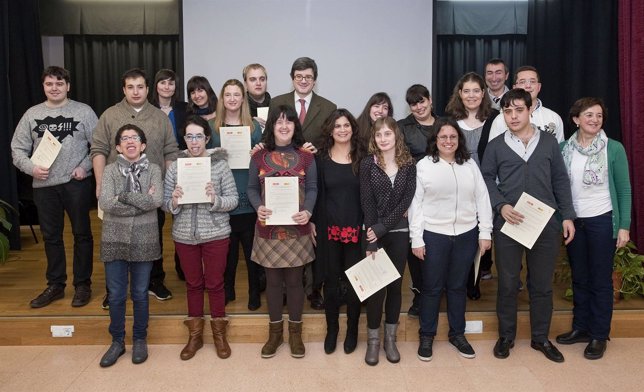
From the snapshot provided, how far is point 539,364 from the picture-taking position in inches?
113

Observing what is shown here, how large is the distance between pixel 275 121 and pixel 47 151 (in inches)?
53.2

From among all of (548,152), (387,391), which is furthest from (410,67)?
(387,391)

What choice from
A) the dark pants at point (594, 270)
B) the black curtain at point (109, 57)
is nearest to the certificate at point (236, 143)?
the dark pants at point (594, 270)

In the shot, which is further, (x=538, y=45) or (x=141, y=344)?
(x=538, y=45)

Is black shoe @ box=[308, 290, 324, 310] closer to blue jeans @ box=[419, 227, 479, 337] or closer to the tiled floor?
the tiled floor

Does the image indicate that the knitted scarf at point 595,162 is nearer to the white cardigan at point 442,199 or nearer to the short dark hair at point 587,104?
the short dark hair at point 587,104

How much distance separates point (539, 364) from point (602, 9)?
2.84m

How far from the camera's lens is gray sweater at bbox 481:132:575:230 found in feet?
9.15

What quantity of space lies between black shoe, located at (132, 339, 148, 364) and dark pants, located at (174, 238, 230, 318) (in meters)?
0.29

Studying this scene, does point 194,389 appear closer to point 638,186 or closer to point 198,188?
point 198,188

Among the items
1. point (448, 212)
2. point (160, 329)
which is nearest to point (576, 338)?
point (448, 212)

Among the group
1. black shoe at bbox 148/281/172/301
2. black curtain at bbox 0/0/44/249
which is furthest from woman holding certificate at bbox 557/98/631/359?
black curtain at bbox 0/0/44/249

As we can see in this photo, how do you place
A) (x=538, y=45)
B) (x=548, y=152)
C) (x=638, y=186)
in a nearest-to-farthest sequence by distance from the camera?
(x=548, y=152)
(x=638, y=186)
(x=538, y=45)

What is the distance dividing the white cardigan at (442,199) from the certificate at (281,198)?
23.7 inches
